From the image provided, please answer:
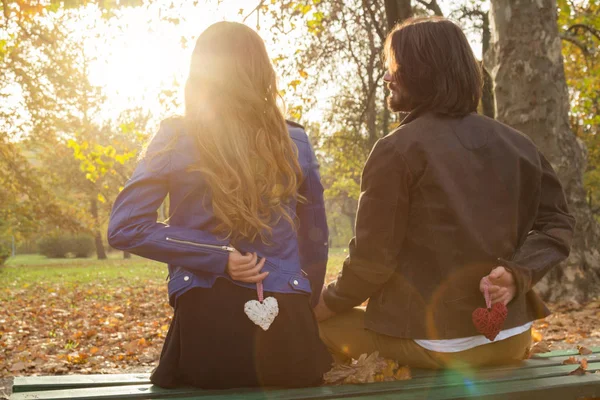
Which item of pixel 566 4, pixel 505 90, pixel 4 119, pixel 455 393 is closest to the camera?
pixel 455 393

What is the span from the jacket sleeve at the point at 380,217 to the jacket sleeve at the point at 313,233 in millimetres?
312

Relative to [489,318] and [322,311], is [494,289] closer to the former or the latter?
[489,318]

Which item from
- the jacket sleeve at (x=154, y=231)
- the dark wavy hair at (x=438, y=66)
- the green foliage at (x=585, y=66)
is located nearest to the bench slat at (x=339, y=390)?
the jacket sleeve at (x=154, y=231)

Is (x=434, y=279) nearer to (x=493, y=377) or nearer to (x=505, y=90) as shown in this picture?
(x=493, y=377)

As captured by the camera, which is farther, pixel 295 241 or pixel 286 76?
pixel 286 76

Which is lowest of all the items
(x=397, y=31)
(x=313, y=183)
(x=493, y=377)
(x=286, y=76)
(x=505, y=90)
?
(x=493, y=377)

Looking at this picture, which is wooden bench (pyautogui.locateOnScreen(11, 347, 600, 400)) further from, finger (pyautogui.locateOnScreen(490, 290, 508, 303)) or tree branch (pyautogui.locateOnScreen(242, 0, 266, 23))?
tree branch (pyautogui.locateOnScreen(242, 0, 266, 23))

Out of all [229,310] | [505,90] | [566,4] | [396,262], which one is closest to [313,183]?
[396,262]

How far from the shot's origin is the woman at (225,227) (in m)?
2.45

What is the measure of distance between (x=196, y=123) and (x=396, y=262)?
992mm

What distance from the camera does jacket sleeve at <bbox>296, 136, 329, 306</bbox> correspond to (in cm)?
292

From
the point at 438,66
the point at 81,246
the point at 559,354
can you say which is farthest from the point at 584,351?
the point at 81,246

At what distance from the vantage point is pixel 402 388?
245 cm

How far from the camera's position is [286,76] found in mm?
13875
